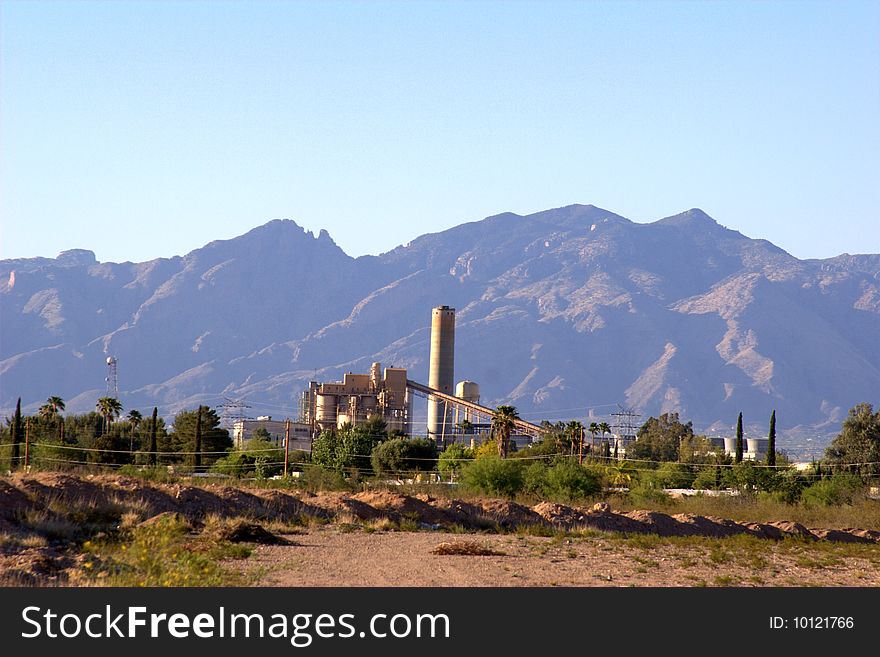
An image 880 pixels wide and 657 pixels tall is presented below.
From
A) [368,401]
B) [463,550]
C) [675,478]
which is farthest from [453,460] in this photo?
[463,550]

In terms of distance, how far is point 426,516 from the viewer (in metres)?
38.1

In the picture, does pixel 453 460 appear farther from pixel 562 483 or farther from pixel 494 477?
pixel 562 483

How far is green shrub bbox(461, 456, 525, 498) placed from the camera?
54.1m

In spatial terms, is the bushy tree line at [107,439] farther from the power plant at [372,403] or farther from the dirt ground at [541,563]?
the dirt ground at [541,563]

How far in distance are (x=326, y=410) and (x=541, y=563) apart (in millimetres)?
117961

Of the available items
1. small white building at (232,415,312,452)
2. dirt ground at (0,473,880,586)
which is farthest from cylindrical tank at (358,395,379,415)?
dirt ground at (0,473,880,586)

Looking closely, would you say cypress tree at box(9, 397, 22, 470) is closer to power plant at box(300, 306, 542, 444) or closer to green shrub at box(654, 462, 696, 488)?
green shrub at box(654, 462, 696, 488)

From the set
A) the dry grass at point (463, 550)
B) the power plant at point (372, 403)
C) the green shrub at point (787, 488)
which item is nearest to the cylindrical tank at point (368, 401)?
the power plant at point (372, 403)

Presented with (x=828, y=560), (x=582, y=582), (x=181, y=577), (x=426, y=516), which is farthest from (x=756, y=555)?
(x=181, y=577)

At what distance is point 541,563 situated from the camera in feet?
88.0

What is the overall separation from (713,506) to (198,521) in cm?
2717

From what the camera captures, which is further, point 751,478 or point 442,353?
point 442,353

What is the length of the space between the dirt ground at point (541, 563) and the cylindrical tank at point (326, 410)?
354 ft
